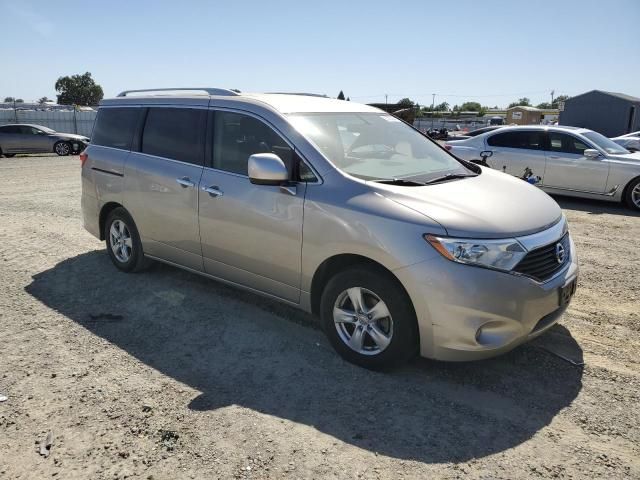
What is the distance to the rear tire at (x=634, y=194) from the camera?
9.35m

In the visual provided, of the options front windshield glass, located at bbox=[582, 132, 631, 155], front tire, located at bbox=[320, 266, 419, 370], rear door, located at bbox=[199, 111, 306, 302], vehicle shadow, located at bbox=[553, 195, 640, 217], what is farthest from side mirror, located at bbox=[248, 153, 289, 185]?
front windshield glass, located at bbox=[582, 132, 631, 155]

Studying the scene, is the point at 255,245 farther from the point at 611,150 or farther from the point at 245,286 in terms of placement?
the point at 611,150

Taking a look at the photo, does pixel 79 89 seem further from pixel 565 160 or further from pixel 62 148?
pixel 565 160

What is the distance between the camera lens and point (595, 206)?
991cm

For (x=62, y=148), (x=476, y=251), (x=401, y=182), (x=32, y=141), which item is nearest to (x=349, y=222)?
(x=401, y=182)

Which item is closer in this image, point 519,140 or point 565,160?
point 565,160

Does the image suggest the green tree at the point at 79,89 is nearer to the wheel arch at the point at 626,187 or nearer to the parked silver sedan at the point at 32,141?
the parked silver sedan at the point at 32,141

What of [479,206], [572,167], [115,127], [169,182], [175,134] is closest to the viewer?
[479,206]

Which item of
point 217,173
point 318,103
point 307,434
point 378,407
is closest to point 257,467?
point 307,434

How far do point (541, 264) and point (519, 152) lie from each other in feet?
25.5

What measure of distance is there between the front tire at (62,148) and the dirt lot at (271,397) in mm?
18131

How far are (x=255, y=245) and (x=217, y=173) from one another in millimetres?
748

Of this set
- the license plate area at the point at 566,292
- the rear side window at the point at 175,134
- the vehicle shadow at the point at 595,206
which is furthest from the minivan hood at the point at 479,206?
the vehicle shadow at the point at 595,206

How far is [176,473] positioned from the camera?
2.66 m
